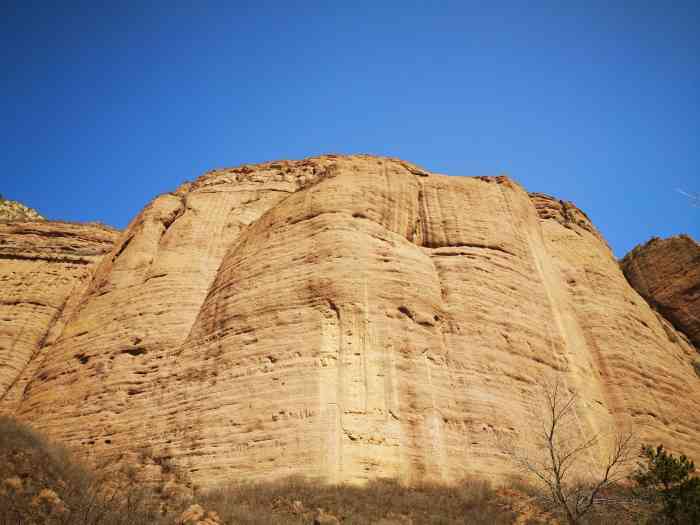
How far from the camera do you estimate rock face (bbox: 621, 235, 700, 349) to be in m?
28.1

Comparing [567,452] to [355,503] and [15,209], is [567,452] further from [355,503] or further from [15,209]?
[15,209]

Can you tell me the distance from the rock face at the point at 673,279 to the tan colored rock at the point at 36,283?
996 inches

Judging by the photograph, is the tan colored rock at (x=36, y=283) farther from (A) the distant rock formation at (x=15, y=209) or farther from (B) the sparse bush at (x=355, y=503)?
(A) the distant rock formation at (x=15, y=209)

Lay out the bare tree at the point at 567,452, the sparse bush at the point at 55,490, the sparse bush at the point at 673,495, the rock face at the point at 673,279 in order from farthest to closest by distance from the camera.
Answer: the rock face at the point at 673,279 < the bare tree at the point at 567,452 < the sparse bush at the point at 673,495 < the sparse bush at the point at 55,490

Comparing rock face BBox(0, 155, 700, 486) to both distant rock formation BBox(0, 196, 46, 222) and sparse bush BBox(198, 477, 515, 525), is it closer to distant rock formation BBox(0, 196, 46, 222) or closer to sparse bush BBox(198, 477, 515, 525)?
sparse bush BBox(198, 477, 515, 525)

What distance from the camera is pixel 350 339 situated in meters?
14.8

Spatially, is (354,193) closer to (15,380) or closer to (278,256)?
(278,256)

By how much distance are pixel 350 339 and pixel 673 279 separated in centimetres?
2092

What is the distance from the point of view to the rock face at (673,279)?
28094 mm

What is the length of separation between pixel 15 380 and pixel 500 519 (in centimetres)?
1634

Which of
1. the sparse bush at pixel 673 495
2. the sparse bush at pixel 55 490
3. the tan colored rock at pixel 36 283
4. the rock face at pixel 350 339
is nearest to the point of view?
the sparse bush at pixel 55 490

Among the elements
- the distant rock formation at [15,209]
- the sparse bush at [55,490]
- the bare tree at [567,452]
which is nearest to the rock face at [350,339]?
the bare tree at [567,452]

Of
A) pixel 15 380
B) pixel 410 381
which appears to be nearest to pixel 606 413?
pixel 410 381

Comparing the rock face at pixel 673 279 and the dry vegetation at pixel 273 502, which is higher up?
the rock face at pixel 673 279
